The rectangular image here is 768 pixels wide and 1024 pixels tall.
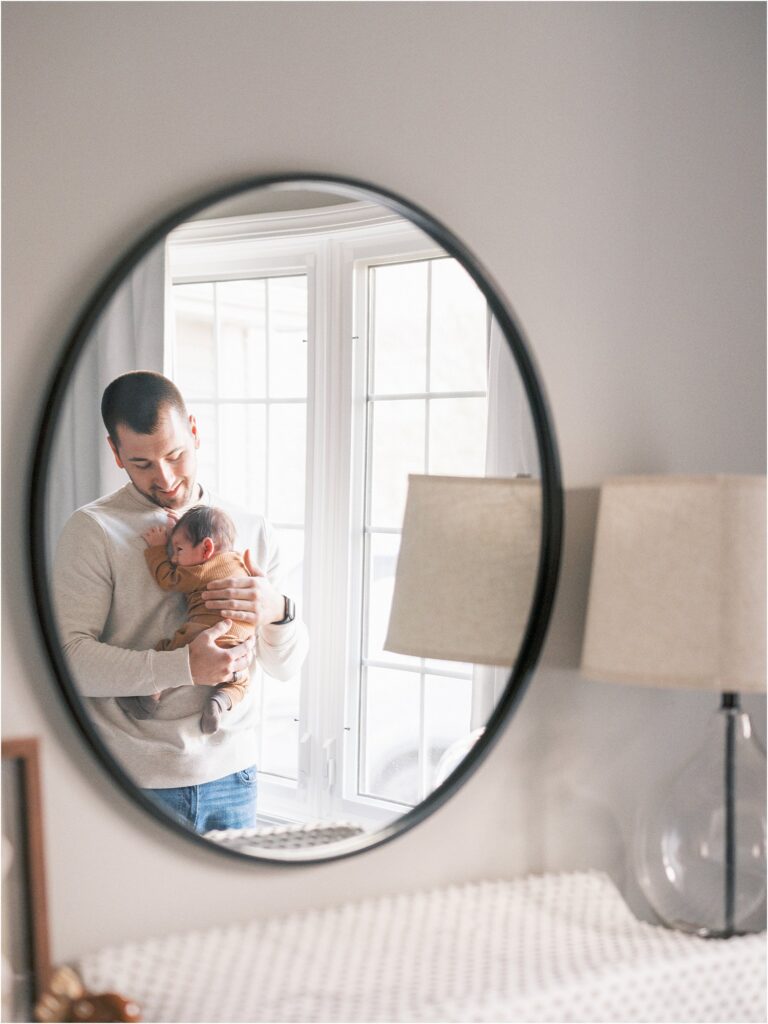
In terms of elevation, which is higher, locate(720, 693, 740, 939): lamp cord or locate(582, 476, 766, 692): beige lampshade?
locate(582, 476, 766, 692): beige lampshade

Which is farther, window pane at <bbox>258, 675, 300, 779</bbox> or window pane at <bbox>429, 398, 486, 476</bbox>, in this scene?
window pane at <bbox>429, 398, 486, 476</bbox>

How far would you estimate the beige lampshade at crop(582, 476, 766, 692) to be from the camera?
1259 mm

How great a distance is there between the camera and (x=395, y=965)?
1.25 meters

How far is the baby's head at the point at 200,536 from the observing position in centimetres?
121

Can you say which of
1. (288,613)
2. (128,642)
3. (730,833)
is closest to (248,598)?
(288,613)

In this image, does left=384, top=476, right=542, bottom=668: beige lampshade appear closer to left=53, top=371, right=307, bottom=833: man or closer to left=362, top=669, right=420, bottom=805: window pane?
left=362, top=669, right=420, bottom=805: window pane

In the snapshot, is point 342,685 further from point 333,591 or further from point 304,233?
point 304,233

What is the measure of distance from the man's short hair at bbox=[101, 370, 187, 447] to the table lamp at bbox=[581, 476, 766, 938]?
67 centimetres

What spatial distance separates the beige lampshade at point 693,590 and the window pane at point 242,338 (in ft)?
1.92

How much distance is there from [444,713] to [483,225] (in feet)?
2.53

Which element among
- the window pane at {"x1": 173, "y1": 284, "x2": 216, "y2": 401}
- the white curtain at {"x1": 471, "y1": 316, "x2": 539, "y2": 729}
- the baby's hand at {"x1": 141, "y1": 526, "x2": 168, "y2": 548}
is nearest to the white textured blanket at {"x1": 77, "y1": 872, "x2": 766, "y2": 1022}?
the white curtain at {"x1": 471, "y1": 316, "x2": 539, "y2": 729}

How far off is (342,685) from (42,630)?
0.42m

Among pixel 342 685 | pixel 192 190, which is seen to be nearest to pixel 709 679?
pixel 342 685

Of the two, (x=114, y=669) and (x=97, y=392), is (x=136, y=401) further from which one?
(x=114, y=669)
